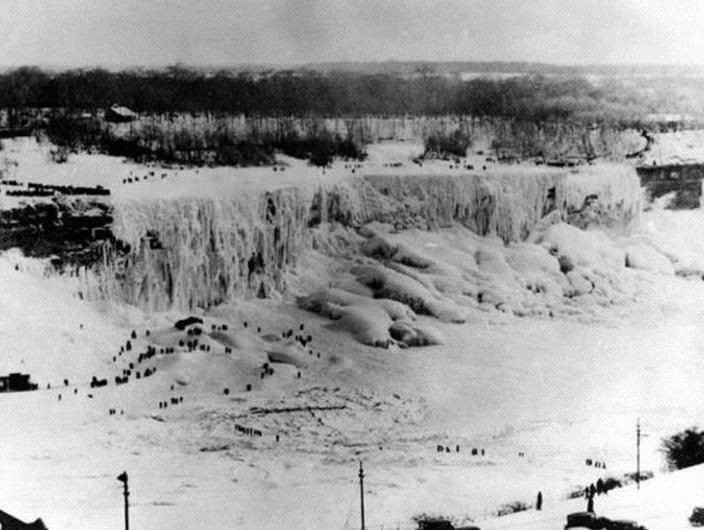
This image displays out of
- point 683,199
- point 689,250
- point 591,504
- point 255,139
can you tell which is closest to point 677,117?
point 683,199

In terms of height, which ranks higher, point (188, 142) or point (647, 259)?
point (188, 142)

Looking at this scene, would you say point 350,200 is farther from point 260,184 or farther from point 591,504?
point 591,504

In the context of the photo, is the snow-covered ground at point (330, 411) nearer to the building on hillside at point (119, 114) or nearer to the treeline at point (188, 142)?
the treeline at point (188, 142)

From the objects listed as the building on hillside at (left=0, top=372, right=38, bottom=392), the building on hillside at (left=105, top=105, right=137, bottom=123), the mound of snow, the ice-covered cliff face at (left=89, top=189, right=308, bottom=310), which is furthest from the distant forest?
the building on hillside at (left=0, top=372, right=38, bottom=392)

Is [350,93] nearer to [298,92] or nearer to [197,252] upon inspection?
[298,92]

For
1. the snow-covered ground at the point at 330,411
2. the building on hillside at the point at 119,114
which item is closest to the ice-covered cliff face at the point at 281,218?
the snow-covered ground at the point at 330,411

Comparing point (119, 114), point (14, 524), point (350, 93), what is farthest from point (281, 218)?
point (14, 524)
